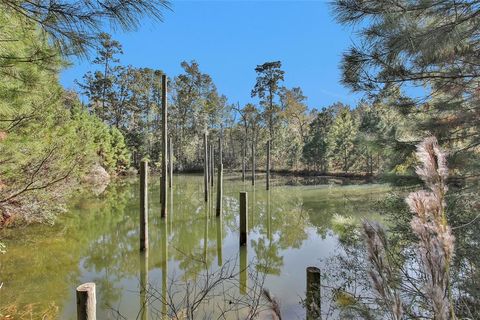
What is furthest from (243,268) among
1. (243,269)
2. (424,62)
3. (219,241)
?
(424,62)

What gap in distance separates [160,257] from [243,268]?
158 centimetres

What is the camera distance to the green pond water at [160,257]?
166 inches

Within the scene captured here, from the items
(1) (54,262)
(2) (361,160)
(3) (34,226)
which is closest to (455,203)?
(1) (54,262)

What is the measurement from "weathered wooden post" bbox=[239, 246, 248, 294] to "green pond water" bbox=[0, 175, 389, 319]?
0.02 metres

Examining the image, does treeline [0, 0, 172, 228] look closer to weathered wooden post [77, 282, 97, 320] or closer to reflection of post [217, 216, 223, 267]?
weathered wooden post [77, 282, 97, 320]

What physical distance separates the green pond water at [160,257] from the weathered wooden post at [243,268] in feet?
0.06

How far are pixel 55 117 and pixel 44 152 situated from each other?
2.24m

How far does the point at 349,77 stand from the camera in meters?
3.59

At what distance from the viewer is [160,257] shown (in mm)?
6137

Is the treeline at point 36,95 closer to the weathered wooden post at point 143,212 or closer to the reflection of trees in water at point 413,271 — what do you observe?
the weathered wooden post at point 143,212

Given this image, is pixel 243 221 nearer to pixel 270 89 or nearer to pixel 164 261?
pixel 164 261

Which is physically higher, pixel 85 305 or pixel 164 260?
pixel 85 305

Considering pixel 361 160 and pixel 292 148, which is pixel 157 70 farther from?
pixel 361 160

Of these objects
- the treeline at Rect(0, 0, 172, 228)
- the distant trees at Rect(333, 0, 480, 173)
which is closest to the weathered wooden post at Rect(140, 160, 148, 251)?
the treeline at Rect(0, 0, 172, 228)
